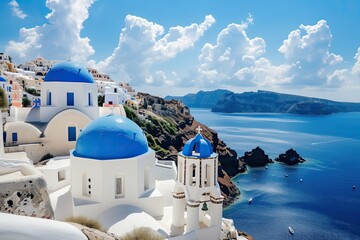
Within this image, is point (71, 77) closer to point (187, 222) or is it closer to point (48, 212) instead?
point (187, 222)

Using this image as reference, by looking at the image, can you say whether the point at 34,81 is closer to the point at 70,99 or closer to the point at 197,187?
the point at 70,99

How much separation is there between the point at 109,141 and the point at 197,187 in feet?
12.6

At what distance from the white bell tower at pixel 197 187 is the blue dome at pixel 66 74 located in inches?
395

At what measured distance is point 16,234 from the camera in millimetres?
3406

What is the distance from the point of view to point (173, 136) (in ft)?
152

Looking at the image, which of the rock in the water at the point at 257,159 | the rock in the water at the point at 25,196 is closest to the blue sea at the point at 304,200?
the rock in the water at the point at 257,159

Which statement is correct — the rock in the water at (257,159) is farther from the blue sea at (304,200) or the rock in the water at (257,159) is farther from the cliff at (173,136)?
the cliff at (173,136)

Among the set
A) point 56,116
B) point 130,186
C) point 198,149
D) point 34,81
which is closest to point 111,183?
point 130,186

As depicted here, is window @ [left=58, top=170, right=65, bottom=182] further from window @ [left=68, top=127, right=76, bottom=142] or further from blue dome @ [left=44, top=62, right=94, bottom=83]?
blue dome @ [left=44, top=62, right=94, bottom=83]

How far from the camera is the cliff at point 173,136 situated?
127ft

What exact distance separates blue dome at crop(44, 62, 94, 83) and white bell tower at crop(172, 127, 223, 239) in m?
10.0

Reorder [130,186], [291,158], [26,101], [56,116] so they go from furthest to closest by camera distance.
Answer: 1. [291,158]
2. [26,101]
3. [56,116]
4. [130,186]

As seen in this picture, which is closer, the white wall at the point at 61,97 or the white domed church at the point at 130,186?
the white domed church at the point at 130,186

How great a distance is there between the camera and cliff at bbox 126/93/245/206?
38616mm
